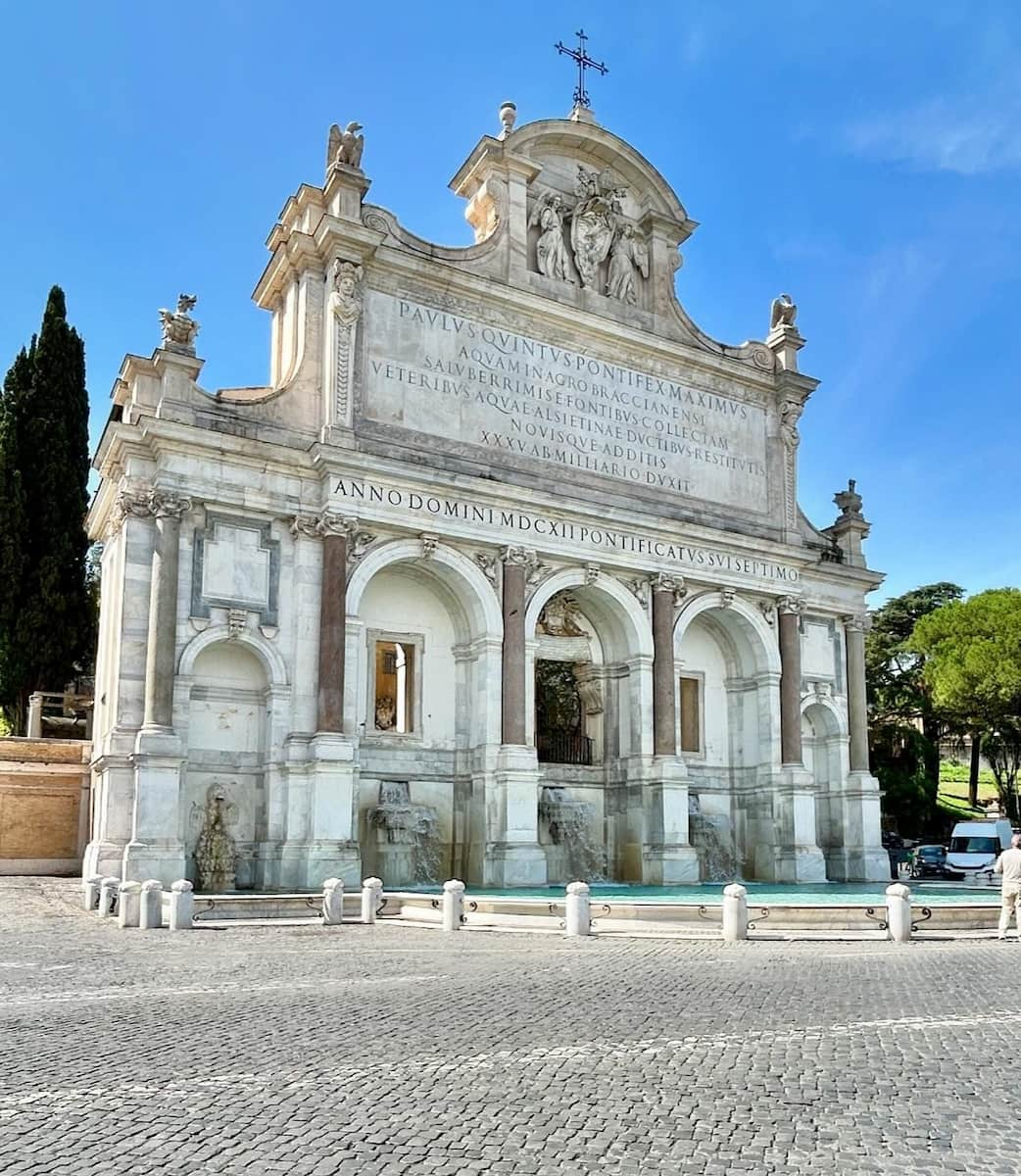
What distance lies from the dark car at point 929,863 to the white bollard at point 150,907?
30.0 meters

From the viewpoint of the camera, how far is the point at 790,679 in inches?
1409

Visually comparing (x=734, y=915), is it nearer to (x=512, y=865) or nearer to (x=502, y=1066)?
(x=512, y=865)

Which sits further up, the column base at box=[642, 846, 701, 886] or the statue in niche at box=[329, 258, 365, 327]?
the statue in niche at box=[329, 258, 365, 327]

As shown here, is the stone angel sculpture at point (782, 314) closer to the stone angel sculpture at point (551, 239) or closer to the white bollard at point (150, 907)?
the stone angel sculpture at point (551, 239)

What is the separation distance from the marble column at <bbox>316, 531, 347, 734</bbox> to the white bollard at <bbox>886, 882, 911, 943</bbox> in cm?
1319

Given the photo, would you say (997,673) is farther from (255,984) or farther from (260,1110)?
(260,1110)

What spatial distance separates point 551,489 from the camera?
104ft

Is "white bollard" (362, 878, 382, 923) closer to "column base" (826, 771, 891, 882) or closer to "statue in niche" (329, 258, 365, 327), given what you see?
"statue in niche" (329, 258, 365, 327)

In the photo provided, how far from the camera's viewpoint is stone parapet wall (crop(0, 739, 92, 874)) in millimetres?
32781

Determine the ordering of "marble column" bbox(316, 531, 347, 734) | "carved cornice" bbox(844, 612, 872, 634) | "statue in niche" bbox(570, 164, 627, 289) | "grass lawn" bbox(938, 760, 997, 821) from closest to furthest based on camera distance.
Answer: "marble column" bbox(316, 531, 347, 734), "statue in niche" bbox(570, 164, 627, 289), "carved cornice" bbox(844, 612, 872, 634), "grass lawn" bbox(938, 760, 997, 821)

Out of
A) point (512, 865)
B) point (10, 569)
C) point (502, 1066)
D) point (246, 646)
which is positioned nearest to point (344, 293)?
point (246, 646)

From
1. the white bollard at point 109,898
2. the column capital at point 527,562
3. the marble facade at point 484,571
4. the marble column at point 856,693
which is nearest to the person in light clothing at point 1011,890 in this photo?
the marble facade at point 484,571

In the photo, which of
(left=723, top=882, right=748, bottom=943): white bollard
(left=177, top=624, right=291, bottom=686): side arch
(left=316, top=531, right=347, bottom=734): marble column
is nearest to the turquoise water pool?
(left=316, top=531, right=347, bottom=734): marble column

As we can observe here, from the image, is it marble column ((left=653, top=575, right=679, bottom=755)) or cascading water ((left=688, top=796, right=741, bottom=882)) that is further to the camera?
cascading water ((left=688, top=796, right=741, bottom=882))
